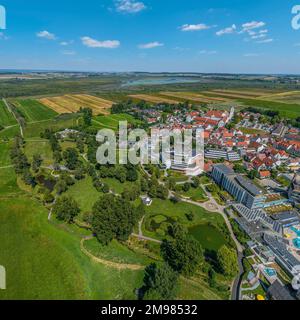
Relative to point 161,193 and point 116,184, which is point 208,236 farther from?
point 116,184

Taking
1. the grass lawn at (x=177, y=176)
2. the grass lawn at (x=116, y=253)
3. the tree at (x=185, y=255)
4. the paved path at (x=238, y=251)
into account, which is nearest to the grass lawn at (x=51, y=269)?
the grass lawn at (x=116, y=253)

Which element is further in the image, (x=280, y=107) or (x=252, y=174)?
(x=280, y=107)

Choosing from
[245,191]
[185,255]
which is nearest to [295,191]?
[245,191]

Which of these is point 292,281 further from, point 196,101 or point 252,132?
point 196,101

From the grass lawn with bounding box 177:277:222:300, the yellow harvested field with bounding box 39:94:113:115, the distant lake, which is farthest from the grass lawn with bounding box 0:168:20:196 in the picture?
the yellow harvested field with bounding box 39:94:113:115

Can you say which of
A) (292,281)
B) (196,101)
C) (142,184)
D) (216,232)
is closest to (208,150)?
(142,184)
